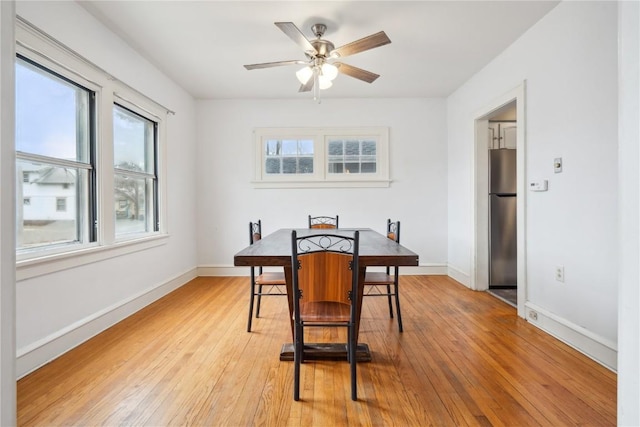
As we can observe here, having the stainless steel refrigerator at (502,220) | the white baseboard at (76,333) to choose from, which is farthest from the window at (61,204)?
the stainless steel refrigerator at (502,220)

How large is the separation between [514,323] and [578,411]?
1.24 meters

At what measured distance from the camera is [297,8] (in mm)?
2424

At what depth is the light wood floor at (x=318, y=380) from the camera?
5.06 ft

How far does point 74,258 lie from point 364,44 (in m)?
2.68

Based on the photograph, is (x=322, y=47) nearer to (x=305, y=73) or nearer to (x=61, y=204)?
(x=305, y=73)

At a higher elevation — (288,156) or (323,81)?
(323,81)

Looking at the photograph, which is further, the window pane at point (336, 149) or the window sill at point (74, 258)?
the window pane at point (336, 149)

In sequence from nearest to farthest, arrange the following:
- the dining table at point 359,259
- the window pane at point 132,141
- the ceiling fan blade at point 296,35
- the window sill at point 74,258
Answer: the dining table at point 359,259
the window sill at point 74,258
the ceiling fan blade at point 296,35
the window pane at point 132,141

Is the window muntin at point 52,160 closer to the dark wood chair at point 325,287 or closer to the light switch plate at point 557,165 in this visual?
the dark wood chair at point 325,287

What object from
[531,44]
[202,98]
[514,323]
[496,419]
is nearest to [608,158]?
[531,44]

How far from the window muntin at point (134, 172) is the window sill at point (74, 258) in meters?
0.18

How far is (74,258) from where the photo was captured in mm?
2289

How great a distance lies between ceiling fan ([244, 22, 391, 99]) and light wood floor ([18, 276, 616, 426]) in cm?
217

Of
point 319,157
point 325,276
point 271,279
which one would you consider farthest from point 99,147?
point 319,157
